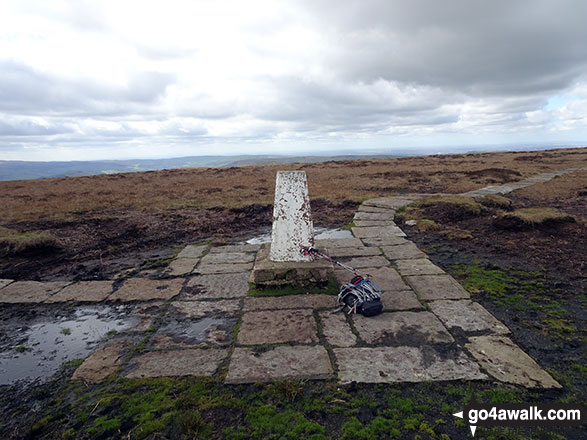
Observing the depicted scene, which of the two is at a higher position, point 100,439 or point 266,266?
point 266,266

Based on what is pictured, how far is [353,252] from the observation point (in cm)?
733

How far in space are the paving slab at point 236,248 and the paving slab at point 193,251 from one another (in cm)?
23

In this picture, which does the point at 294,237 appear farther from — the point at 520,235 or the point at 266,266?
the point at 520,235

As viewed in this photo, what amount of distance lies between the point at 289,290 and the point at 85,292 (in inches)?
139

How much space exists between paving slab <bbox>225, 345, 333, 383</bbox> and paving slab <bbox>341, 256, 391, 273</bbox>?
9.74ft

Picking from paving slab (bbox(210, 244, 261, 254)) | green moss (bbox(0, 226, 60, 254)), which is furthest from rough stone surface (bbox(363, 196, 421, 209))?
green moss (bbox(0, 226, 60, 254))

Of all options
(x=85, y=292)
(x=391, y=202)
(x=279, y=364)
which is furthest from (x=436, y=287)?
(x=391, y=202)

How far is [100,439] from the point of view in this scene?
268cm

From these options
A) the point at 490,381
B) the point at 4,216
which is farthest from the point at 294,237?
the point at 4,216

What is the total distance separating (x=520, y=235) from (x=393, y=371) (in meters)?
6.16

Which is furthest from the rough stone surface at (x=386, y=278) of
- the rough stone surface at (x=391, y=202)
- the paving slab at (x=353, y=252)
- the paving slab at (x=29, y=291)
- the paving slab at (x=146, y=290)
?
the rough stone surface at (x=391, y=202)

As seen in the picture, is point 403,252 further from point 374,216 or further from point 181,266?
point 181,266

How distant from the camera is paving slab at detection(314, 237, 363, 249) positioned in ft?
25.7

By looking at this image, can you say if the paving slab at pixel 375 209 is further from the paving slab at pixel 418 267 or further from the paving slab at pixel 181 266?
the paving slab at pixel 181 266
